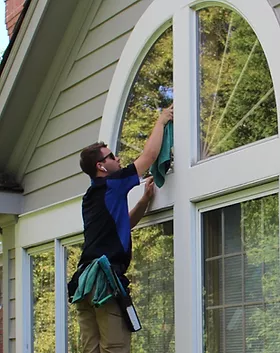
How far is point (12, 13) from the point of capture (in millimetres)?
7457

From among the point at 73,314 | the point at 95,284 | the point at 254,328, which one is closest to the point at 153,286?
the point at 95,284

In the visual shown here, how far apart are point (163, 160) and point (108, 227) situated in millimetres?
482

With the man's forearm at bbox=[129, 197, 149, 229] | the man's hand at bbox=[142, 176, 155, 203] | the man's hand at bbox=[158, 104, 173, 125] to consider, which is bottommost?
the man's forearm at bbox=[129, 197, 149, 229]

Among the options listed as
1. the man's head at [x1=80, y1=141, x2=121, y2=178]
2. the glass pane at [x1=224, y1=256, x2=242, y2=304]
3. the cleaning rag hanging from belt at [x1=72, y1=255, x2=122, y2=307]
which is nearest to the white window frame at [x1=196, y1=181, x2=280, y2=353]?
the glass pane at [x1=224, y1=256, x2=242, y2=304]

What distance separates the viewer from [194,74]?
15.4 ft

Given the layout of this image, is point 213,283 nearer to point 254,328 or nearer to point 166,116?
point 254,328

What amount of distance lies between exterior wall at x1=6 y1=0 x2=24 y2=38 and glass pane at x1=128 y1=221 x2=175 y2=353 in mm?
2983

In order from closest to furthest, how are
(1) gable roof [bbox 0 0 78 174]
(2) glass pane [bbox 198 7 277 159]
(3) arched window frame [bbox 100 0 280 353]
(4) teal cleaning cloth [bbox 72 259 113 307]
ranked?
(3) arched window frame [bbox 100 0 280 353] → (2) glass pane [bbox 198 7 277 159] → (4) teal cleaning cloth [bbox 72 259 113 307] → (1) gable roof [bbox 0 0 78 174]

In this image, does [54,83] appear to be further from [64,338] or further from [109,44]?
[64,338]

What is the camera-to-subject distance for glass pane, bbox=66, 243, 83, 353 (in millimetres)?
5732

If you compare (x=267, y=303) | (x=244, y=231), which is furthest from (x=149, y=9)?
(x=267, y=303)

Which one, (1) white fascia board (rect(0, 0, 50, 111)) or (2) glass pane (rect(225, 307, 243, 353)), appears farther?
(1) white fascia board (rect(0, 0, 50, 111))

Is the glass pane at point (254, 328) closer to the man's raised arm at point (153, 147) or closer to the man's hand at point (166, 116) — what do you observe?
the man's raised arm at point (153, 147)

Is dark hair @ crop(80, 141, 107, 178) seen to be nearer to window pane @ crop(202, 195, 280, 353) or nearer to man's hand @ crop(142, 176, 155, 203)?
man's hand @ crop(142, 176, 155, 203)
